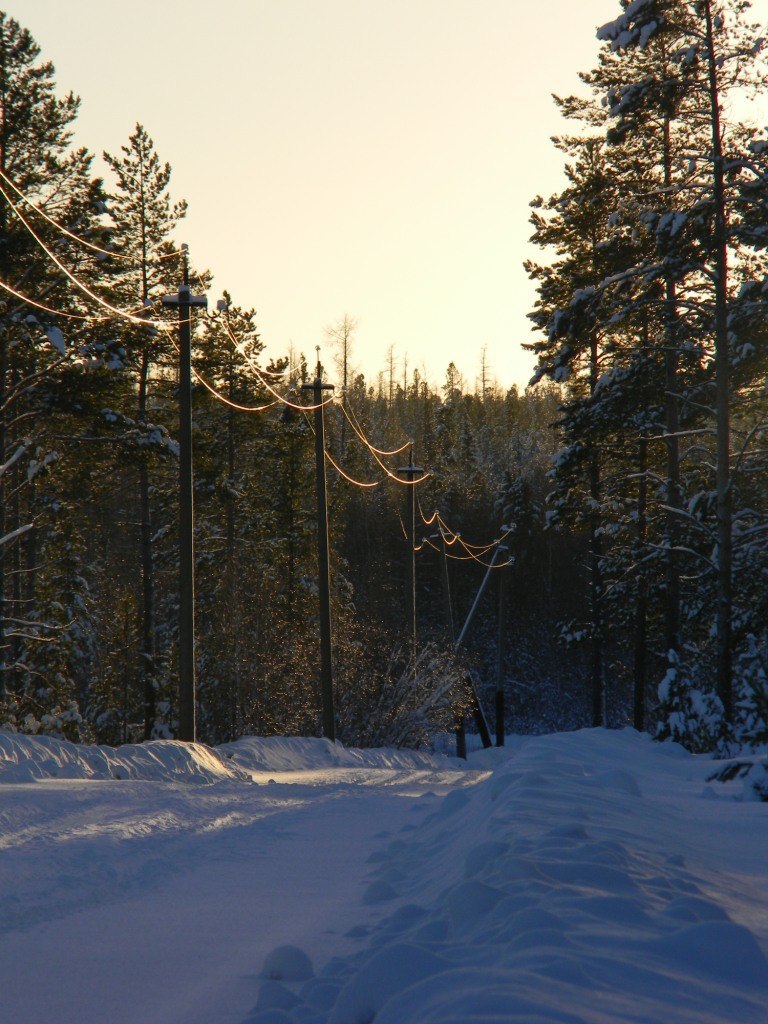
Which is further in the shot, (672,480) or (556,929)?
→ (672,480)

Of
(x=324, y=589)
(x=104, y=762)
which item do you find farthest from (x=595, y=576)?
(x=104, y=762)

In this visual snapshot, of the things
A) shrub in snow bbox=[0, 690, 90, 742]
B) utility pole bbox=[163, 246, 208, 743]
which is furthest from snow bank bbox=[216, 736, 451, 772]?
shrub in snow bbox=[0, 690, 90, 742]

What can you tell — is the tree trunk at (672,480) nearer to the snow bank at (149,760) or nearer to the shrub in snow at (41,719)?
the snow bank at (149,760)

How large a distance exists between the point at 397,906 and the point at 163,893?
1717mm

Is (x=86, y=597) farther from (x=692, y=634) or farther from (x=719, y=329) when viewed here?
(x=719, y=329)

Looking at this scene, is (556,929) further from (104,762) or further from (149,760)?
(149,760)

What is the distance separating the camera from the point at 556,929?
12.6ft

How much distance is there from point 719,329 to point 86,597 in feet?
85.4

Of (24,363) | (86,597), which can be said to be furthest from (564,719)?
(24,363)

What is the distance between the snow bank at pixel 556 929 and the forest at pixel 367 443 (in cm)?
683

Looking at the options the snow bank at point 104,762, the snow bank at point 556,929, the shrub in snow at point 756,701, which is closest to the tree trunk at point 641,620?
the shrub in snow at point 756,701

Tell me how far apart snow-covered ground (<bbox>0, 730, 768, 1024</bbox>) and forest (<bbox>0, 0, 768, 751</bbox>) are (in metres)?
5.87

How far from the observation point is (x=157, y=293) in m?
30.4

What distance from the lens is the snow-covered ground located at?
3.43 meters
